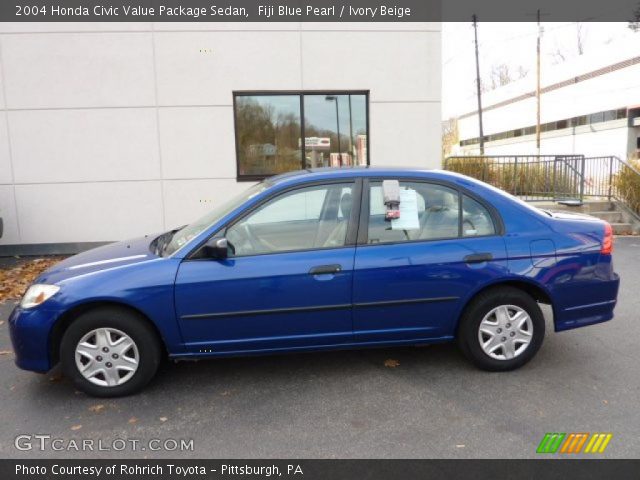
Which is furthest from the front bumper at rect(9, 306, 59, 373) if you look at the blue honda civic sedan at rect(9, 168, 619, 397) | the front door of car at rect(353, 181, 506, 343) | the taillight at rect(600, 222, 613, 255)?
the taillight at rect(600, 222, 613, 255)

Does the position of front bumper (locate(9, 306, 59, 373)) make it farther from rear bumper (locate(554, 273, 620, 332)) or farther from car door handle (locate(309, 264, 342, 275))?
rear bumper (locate(554, 273, 620, 332))

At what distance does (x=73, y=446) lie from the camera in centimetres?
297

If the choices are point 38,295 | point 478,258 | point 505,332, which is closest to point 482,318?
point 505,332

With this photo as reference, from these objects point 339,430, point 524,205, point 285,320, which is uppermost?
point 524,205

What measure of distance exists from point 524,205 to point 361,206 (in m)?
1.34

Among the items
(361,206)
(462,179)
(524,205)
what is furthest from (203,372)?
(524,205)

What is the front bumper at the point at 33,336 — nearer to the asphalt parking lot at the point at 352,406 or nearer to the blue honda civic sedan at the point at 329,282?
the blue honda civic sedan at the point at 329,282

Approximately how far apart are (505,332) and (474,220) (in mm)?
902

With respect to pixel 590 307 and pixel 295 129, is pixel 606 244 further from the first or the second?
pixel 295 129

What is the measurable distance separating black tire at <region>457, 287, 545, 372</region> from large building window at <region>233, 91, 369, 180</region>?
563 cm

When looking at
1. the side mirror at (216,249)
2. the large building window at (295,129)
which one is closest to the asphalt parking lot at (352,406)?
the side mirror at (216,249)

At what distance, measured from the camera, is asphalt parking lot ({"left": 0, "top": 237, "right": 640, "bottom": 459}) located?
2.92m

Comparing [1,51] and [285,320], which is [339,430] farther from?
[1,51]

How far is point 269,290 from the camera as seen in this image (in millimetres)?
3451
